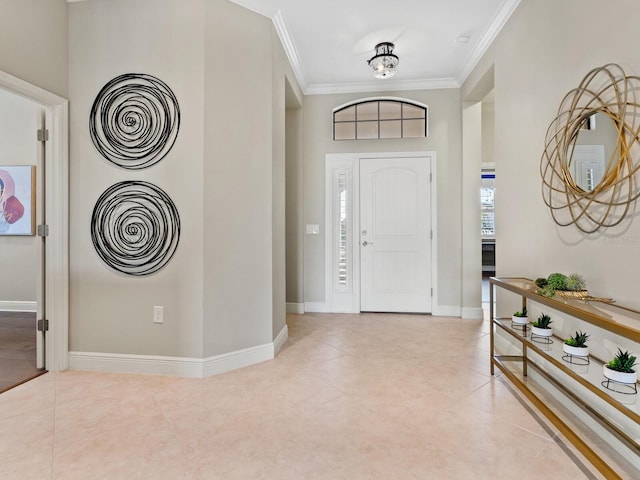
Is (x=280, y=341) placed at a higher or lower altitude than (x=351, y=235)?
lower

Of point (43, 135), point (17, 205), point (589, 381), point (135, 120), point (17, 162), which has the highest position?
point (17, 162)

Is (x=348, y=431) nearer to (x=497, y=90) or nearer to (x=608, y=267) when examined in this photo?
(x=608, y=267)

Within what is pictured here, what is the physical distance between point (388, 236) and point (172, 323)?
108 inches

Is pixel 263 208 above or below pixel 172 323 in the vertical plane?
above

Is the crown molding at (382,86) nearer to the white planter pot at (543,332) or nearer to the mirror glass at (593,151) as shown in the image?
the mirror glass at (593,151)

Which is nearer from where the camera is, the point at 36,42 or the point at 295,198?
the point at 36,42

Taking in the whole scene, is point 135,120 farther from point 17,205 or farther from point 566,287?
point 17,205

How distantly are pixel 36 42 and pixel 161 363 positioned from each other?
2.44 metres

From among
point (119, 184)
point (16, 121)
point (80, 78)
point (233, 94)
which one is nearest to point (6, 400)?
point (119, 184)

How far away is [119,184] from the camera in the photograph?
2.55 meters

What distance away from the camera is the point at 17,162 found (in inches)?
173

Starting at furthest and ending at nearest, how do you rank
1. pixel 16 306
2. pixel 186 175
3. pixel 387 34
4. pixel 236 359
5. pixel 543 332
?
pixel 16 306, pixel 387 34, pixel 236 359, pixel 186 175, pixel 543 332

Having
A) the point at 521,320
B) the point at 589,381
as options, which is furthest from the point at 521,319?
the point at 589,381

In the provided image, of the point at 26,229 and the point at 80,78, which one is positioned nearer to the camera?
the point at 80,78
